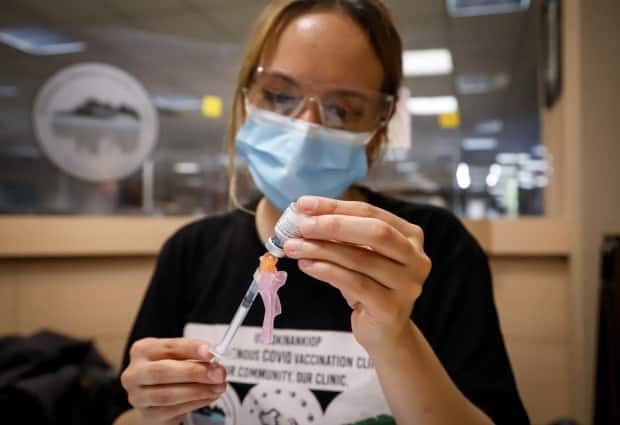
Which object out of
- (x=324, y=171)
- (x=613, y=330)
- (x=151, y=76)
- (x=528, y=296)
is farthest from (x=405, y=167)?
(x=151, y=76)

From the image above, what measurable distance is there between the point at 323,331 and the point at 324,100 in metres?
0.41

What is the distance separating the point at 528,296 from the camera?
132cm

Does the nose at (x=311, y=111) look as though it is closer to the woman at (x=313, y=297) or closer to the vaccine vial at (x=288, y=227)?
the woman at (x=313, y=297)

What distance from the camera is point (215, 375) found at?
58 cm

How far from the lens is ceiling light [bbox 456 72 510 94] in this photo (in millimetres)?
1858

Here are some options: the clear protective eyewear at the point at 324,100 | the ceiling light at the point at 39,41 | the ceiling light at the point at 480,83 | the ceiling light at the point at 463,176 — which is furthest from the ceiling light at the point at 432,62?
the ceiling light at the point at 39,41

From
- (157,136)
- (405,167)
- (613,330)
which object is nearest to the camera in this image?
(613,330)

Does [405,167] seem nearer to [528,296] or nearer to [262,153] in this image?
[528,296]

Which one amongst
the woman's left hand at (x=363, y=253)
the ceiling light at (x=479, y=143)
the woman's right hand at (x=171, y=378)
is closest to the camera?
the woman's left hand at (x=363, y=253)

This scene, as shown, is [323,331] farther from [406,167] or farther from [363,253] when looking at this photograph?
[406,167]

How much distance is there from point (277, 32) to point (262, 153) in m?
0.23

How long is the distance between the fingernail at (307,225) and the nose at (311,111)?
34 cm

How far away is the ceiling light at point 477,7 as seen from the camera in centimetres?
181

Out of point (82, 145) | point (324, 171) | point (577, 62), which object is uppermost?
point (577, 62)
